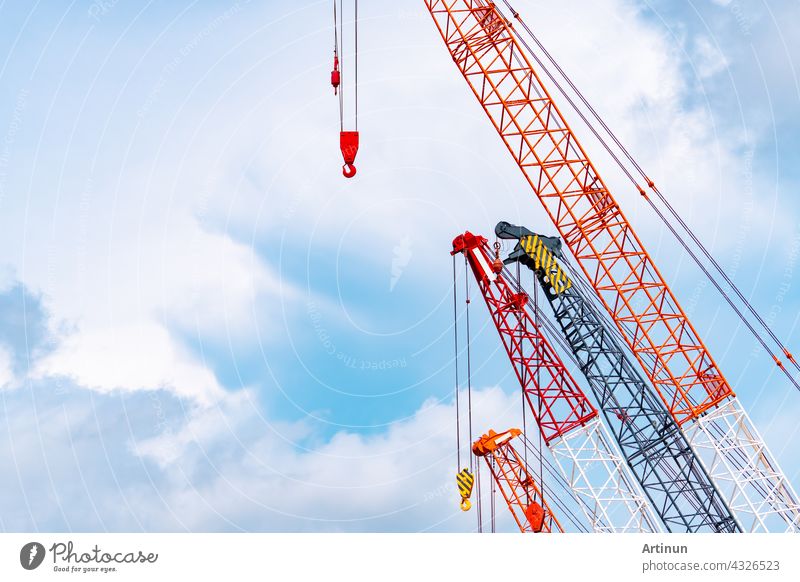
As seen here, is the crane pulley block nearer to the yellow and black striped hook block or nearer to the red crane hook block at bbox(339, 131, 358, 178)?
the yellow and black striped hook block

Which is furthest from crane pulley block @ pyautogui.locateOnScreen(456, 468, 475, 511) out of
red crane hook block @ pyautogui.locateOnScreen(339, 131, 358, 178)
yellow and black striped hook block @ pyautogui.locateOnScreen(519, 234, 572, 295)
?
red crane hook block @ pyautogui.locateOnScreen(339, 131, 358, 178)

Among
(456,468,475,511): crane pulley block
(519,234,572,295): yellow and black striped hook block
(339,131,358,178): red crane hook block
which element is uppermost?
(519,234,572,295): yellow and black striped hook block

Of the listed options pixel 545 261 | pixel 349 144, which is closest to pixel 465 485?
pixel 545 261

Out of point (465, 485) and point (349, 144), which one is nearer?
point (349, 144)

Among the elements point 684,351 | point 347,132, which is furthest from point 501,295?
point 347,132

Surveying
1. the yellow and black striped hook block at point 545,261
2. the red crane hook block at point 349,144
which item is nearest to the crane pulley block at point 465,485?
the yellow and black striped hook block at point 545,261

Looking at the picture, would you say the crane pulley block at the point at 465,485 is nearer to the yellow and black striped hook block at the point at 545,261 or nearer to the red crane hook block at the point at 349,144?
the yellow and black striped hook block at the point at 545,261

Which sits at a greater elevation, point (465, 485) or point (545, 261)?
point (545, 261)

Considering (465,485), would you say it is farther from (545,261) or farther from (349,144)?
(349,144)

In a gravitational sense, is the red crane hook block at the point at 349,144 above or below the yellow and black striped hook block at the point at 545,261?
below

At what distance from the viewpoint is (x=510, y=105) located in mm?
63594
